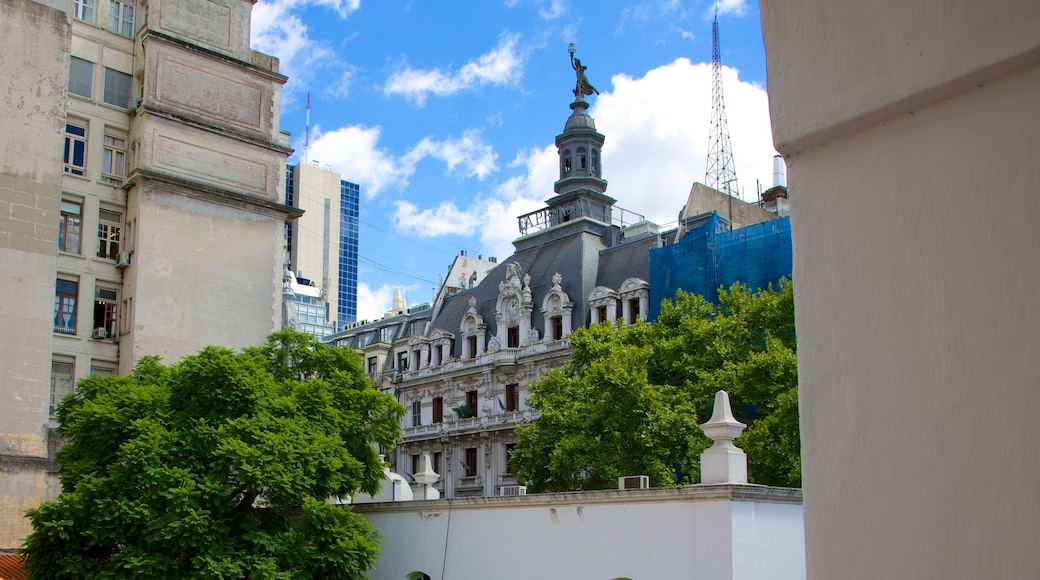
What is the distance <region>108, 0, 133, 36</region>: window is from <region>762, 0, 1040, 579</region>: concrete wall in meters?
31.4

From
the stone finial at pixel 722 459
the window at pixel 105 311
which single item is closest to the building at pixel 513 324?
the window at pixel 105 311

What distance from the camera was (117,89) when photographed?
99.6 ft

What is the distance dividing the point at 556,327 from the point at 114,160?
1193 inches

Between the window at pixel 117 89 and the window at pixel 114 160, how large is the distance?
3.37ft

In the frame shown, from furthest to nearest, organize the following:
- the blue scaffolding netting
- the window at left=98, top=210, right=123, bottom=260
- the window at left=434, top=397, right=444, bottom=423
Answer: the window at left=434, top=397, right=444, bottom=423 → the blue scaffolding netting → the window at left=98, top=210, right=123, bottom=260

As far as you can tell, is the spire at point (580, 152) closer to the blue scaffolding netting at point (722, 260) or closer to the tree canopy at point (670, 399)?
the blue scaffolding netting at point (722, 260)

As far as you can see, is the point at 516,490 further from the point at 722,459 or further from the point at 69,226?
the point at 722,459

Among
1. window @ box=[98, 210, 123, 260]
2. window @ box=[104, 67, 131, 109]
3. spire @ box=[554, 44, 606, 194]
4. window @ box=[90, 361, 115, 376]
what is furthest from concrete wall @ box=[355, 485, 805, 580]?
spire @ box=[554, 44, 606, 194]

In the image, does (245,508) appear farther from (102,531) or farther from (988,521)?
(988,521)

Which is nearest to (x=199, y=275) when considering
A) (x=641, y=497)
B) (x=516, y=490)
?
(x=516, y=490)

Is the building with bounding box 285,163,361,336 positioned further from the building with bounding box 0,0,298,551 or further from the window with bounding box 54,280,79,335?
the window with bounding box 54,280,79,335

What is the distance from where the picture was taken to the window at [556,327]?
56.2 metres

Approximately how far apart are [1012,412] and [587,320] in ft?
173

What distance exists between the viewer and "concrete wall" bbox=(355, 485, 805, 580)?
16344mm
